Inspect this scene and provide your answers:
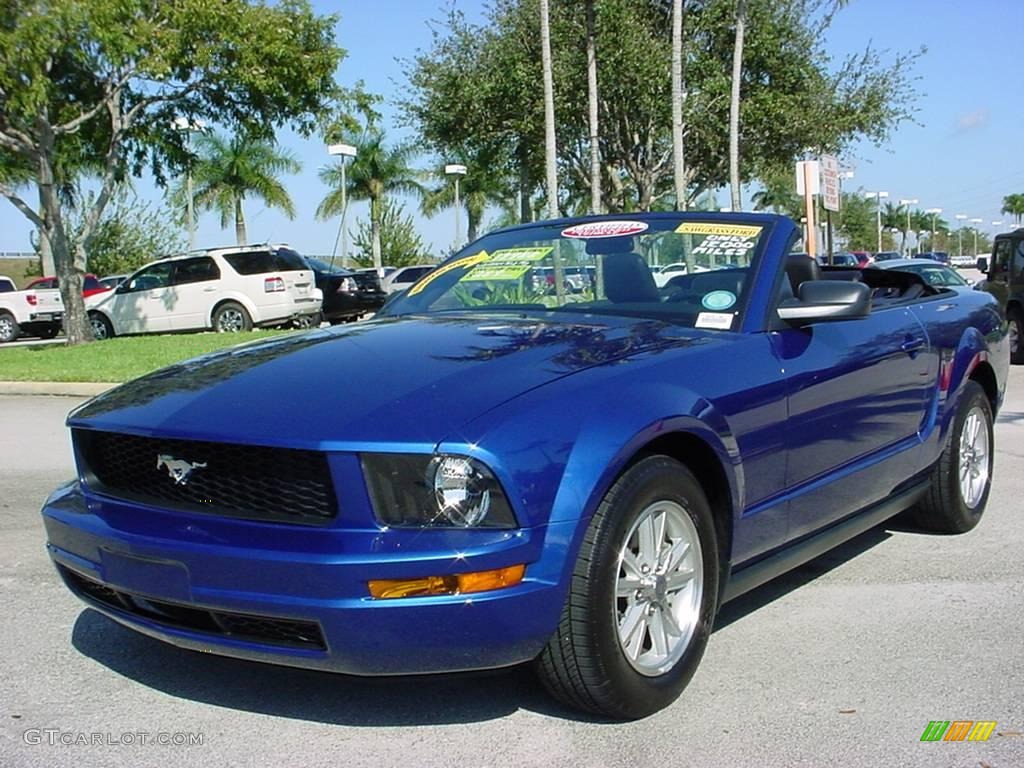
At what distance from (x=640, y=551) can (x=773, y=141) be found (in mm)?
26736

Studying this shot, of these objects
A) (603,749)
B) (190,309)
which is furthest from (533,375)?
(190,309)

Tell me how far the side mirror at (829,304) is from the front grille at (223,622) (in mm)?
2144

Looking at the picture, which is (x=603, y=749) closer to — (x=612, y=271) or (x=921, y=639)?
(x=921, y=639)

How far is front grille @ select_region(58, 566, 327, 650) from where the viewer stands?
3045mm

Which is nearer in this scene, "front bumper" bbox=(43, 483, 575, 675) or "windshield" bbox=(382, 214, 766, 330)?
"front bumper" bbox=(43, 483, 575, 675)

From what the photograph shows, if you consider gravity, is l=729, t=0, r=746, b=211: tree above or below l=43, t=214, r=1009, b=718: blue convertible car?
above

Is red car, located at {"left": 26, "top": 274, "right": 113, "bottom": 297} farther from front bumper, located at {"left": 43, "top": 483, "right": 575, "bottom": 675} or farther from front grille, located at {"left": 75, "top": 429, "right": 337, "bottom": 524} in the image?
front bumper, located at {"left": 43, "top": 483, "right": 575, "bottom": 675}

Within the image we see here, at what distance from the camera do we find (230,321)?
2031cm

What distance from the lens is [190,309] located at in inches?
810

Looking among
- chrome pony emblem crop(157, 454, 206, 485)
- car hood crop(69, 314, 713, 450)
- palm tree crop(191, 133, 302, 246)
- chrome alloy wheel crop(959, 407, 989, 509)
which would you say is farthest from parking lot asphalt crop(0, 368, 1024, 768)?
palm tree crop(191, 133, 302, 246)

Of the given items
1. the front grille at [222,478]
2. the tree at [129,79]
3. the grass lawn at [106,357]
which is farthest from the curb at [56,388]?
the front grille at [222,478]

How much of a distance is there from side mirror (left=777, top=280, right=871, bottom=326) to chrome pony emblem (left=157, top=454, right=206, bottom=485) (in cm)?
220

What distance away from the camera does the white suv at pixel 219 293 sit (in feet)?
66.4

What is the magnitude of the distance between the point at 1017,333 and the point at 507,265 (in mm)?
13027
